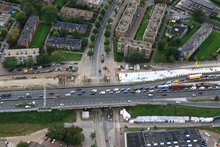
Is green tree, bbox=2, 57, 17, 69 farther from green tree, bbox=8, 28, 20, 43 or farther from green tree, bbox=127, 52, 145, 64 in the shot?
green tree, bbox=127, 52, 145, 64

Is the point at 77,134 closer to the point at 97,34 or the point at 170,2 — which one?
the point at 97,34

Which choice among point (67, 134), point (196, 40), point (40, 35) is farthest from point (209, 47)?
point (67, 134)

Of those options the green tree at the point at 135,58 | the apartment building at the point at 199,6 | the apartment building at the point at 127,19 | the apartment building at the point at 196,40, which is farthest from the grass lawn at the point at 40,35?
the apartment building at the point at 199,6

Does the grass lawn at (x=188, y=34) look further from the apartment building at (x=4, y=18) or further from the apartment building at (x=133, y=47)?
the apartment building at (x=4, y=18)

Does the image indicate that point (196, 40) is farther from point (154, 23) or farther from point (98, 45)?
point (98, 45)

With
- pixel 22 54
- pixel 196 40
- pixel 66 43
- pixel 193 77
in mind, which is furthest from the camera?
pixel 196 40

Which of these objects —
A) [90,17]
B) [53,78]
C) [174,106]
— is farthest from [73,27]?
[174,106]
